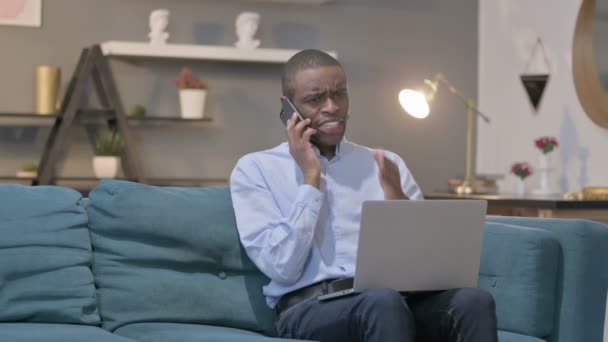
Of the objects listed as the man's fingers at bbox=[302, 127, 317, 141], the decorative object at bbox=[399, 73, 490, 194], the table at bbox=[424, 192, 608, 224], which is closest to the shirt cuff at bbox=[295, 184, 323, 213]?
the man's fingers at bbox=[302, 127, 317, 141]

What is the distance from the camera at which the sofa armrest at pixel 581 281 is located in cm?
253

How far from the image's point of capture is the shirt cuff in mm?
2336

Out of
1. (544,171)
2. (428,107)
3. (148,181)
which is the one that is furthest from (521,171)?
(148,181)

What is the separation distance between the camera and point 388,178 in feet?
8.04

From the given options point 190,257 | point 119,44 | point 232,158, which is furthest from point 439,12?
point 190,257

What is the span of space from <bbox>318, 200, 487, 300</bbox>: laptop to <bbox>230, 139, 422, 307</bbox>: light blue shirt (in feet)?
0.46

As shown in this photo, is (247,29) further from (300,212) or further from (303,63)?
(300,212)

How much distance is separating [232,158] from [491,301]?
3286 millimetres

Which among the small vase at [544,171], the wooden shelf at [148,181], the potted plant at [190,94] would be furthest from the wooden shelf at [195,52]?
the small vase at [544,171]

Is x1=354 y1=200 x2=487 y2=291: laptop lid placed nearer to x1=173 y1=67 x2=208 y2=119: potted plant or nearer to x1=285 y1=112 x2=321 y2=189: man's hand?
x1=285 y1=112 x2=321 y2=189: man's hand

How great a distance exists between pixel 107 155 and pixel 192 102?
0.52 m

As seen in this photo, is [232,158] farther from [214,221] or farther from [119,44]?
[214,221]

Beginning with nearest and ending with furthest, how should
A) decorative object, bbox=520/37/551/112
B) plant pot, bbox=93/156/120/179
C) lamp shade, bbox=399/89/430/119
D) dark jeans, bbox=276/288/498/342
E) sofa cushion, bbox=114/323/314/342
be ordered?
dark jeans, bbox=276/288/498/342, sofa cushion, bbox=114/323/314/342, lamp shade, bbox=399/89/430/119, plant pot, bbox=93/156/120/179, decorative object, bbox=520/37/551/112

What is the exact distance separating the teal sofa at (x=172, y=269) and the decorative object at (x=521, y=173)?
2199 millimetres
